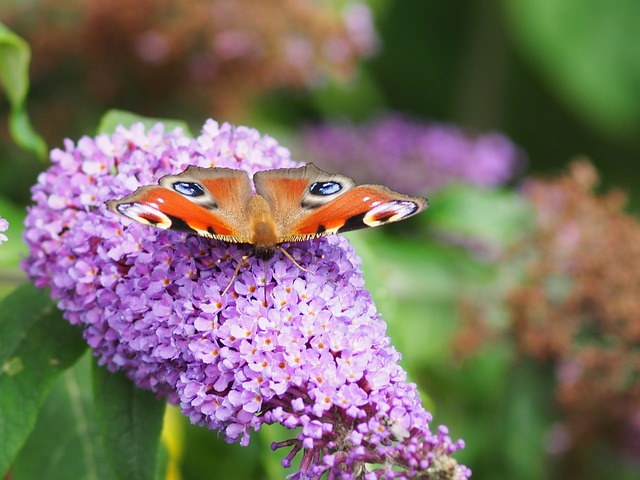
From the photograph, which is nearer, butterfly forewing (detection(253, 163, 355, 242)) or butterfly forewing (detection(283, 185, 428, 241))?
butterfly forewing (detection(283, 185, 428, 241))

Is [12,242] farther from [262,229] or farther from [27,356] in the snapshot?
[262,229]

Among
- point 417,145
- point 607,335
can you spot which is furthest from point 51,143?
point 607,335

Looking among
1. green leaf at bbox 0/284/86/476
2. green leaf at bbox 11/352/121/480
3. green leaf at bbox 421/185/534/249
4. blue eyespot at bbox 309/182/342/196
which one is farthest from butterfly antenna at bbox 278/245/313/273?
green leaf at bbox 421/185/534/249

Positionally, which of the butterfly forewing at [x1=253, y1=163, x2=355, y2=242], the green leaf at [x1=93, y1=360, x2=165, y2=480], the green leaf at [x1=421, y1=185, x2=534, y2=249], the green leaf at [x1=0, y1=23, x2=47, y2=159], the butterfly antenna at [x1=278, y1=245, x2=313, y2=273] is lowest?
the green leaf at [x1=93, y1=360, x2=165, y2=480]

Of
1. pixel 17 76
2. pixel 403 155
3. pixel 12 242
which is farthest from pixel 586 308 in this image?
pixel 17 76

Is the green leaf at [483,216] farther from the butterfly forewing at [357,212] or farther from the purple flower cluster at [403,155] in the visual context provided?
the butterfly forewing at [357,212]

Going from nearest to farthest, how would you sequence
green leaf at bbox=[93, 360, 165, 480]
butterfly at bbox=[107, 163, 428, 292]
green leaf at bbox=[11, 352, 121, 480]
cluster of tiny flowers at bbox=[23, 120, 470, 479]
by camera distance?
cluster of tiny flowers at bbox=[23, 120, 470, 479] < butterfly at bbox=[107, 163, 428, 292] < green leaf at bbox=[93, 360, 165, 480] < green leaf at bbox=[11, 352, 121, 480]

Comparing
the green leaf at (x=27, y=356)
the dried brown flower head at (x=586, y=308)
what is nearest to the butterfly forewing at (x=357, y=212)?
the green leaf at (x=27, y=356)

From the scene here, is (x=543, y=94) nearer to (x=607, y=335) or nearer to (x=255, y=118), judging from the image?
(x=255, y=118)

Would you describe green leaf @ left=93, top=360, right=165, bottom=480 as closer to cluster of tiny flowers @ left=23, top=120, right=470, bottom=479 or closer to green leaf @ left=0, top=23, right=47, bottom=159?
cluster of tiny flowers @ left=23, top=120, right=470, bottom=479
